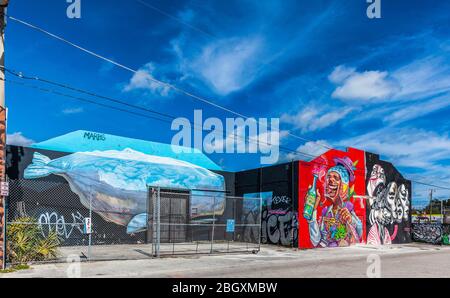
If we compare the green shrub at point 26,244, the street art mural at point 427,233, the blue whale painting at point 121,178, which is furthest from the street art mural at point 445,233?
the green shrub at point 26,244

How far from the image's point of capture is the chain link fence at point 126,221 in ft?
54.5

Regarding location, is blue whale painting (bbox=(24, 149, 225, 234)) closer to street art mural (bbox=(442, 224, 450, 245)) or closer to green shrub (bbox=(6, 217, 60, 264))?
green shrub (bbox=(6, 217, 60, 264))

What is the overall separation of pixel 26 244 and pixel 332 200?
17859 mm

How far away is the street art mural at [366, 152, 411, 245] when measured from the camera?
2906 centimetres

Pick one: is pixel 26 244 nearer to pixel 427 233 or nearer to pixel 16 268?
pixel 16 268

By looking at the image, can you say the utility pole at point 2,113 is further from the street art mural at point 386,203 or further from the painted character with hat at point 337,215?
the street art mural at point 386,203

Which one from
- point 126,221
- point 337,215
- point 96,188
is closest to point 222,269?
point 126,221

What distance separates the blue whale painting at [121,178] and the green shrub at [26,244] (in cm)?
586

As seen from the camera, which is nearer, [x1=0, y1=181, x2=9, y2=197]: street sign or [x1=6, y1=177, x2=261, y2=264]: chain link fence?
[x1=0, y1=181, x2=9, y2=197]: street sign

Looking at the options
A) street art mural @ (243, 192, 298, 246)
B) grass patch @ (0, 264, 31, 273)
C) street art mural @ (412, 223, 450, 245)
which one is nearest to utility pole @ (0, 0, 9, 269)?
grass patch @ (0, 264, 31, 273)

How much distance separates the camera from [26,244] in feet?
41.8

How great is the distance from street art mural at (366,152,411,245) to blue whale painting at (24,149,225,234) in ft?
39.2
